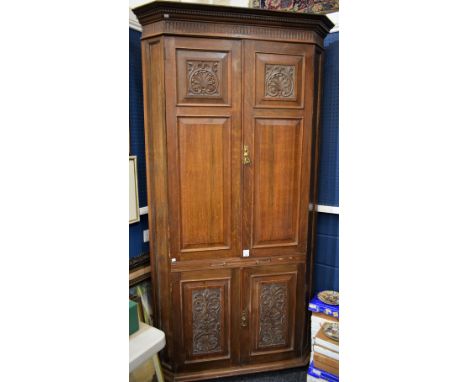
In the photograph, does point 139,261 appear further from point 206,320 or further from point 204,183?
point 204,183

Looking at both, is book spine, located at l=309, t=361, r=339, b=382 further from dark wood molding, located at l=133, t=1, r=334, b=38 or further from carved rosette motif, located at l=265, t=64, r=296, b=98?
dark wood molding, located at l=133, t=1, r=334, b=38

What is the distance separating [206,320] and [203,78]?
1.37m

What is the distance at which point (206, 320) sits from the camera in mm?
1782

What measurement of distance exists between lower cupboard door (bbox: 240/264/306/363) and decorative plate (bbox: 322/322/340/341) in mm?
175

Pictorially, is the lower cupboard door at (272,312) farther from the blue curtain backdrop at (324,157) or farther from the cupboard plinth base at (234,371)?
the blue curtain backdrop at (324,157)

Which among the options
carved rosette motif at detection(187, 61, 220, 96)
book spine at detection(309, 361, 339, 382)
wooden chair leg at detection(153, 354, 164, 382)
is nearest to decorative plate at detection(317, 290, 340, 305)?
book spine at detection(309, 361, 339, 382)

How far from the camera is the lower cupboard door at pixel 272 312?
181 centimetres

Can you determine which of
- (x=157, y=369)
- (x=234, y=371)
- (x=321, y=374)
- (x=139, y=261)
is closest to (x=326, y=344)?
(x=321, y=374)

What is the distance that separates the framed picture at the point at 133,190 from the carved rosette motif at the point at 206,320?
0.61 metres

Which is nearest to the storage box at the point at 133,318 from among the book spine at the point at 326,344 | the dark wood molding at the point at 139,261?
the dark wood molding at the point at 139,261
